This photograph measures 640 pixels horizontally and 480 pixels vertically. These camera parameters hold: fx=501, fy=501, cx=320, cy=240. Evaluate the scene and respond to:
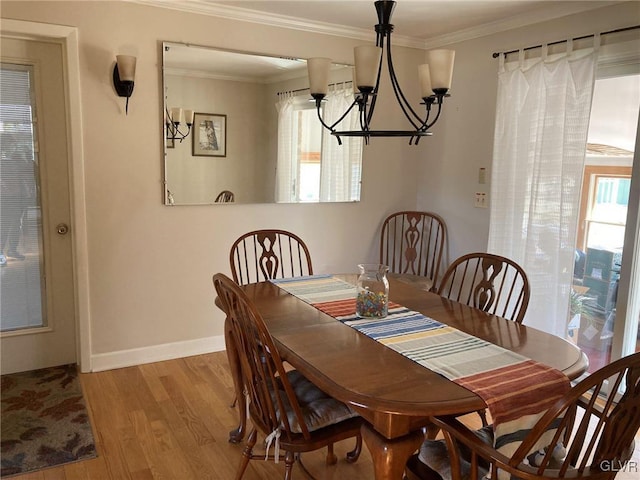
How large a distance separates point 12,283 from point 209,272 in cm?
119

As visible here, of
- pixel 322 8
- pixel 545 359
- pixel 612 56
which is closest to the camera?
pixel 545 359

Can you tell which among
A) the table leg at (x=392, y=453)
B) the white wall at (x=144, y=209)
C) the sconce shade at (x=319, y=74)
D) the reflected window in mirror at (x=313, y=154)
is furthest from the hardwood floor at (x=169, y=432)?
the sconce shade at (x=319, y=74)

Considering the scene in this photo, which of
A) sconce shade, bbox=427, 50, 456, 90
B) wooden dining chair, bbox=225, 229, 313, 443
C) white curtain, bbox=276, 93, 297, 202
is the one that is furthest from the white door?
sconce shade, bbox=427, 50, 456, 90

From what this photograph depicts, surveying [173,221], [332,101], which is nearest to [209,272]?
[173,221]

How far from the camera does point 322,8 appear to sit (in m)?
3.19

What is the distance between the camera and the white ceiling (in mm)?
3033

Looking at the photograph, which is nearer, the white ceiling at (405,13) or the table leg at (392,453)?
the table leg at (392,453)

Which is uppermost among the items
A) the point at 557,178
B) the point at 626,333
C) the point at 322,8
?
the point at 322,8

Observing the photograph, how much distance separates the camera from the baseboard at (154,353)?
3207 mm

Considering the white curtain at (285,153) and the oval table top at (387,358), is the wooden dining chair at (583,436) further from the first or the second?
the white curtain at (285,153)

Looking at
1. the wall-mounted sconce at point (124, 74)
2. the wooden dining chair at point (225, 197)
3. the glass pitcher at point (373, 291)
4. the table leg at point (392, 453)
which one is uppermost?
the wall-mounted sconce at point (124, 74)

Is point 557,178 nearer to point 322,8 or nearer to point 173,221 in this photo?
point 322,8

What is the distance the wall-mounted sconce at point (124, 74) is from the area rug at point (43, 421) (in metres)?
1.72

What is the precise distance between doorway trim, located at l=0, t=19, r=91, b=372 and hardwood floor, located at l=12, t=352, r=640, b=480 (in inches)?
12.3
